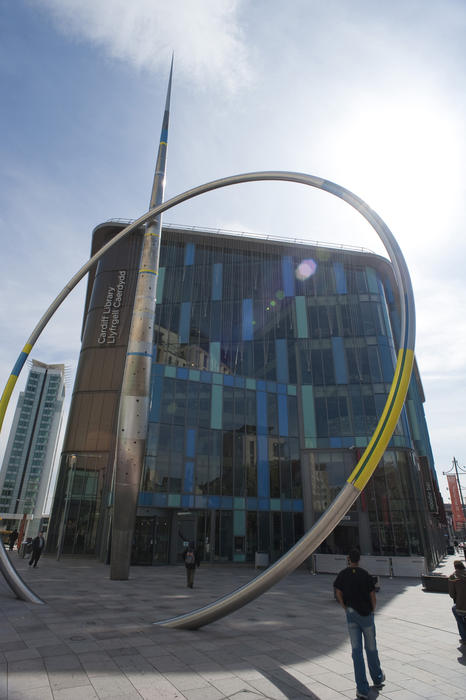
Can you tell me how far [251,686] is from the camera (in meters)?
5.91

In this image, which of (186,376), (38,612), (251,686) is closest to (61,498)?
(186,376)

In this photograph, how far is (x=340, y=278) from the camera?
40.7 metres

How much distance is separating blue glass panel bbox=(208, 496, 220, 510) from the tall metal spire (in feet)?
42.8

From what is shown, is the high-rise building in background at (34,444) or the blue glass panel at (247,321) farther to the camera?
the high-rise building in background at (34,444)

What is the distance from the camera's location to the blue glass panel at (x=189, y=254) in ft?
136

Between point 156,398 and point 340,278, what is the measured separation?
22539 millimetres

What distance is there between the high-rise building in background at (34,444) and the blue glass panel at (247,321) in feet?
429

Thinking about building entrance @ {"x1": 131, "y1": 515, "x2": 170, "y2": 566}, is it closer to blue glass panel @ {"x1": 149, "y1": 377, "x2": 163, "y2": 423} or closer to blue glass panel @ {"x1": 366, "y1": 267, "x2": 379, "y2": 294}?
blue glass panel @ {"x1": 149, "y1": 377, "x2": 163, "y2": 423}

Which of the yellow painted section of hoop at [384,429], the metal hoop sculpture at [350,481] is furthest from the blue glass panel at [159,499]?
the yellow painted section of hoop at [384,429]

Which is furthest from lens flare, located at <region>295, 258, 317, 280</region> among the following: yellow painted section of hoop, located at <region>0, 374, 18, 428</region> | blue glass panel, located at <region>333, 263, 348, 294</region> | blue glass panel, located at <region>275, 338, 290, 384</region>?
yellow painted section of hoop, located at <region>0, 374, 18, 428</region>

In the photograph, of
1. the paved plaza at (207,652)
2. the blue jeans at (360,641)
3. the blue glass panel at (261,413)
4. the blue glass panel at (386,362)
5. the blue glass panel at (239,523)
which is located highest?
the blue glass panel at (386,362)

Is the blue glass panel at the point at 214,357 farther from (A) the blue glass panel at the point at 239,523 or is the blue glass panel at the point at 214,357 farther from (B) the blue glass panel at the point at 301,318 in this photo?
(A) the blue glass panel at the point at 239,523

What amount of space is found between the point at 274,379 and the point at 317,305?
9.06 meters

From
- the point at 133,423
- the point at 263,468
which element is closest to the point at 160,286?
the point at 263,468
